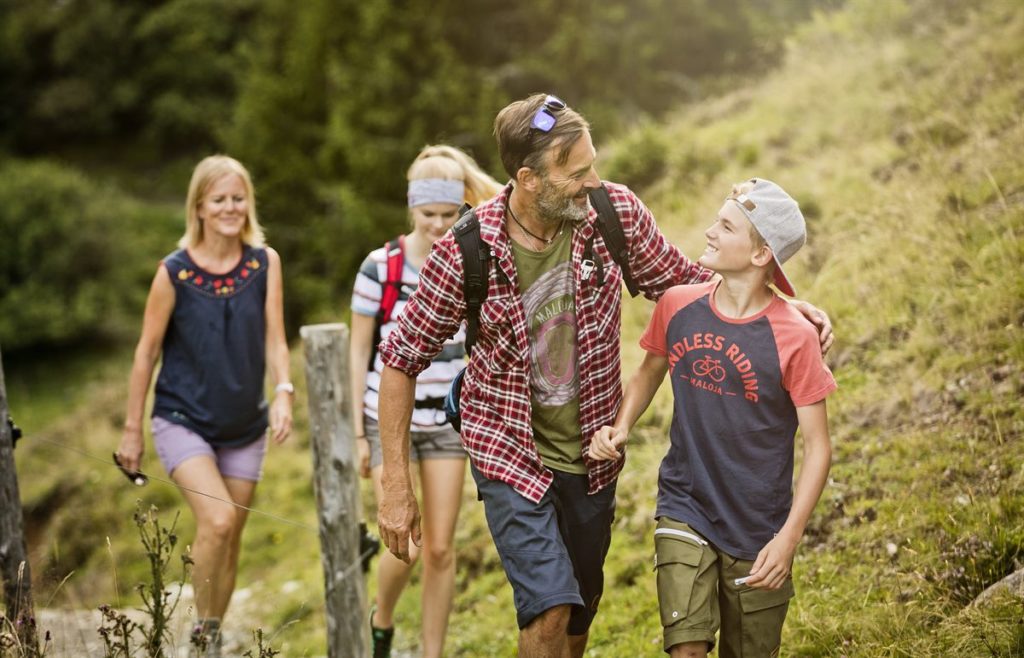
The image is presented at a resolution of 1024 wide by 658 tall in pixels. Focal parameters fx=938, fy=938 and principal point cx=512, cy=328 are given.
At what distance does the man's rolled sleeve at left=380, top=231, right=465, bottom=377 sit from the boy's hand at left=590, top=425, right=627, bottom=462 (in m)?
0.64

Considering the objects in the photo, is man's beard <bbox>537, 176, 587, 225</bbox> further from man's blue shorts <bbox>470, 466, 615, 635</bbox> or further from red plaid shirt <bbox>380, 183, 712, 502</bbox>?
man's blue shorts <bbox>470, 466, 615, 635</bbox>

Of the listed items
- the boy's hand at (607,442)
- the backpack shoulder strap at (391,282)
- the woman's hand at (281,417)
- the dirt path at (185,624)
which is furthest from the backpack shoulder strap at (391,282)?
the dirt path at (185,624)

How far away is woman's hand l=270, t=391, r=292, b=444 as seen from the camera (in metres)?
4.82

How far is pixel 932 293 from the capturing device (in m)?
5.85

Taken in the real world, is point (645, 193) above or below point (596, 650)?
above

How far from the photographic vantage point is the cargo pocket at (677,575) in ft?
9.92

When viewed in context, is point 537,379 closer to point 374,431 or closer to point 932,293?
point 374,431

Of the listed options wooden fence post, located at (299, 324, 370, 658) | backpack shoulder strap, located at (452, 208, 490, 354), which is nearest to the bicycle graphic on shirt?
backpack shoulder strap, located at (452, 208, 490, 354)

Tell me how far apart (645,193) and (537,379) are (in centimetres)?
829

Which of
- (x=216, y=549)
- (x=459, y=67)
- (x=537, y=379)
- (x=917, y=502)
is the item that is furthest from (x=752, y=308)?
(x=459, y=67)

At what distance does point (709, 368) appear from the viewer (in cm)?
309

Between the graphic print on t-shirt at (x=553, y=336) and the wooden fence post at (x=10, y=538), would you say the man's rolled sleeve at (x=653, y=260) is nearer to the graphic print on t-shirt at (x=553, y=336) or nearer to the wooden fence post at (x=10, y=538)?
the graphic print on t-shirt at (x=553, y=336)

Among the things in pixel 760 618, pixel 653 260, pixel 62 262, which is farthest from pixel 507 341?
pixel 62 262

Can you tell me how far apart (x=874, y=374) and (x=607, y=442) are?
3.03m
